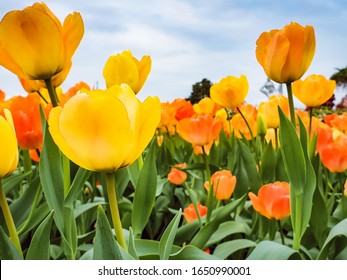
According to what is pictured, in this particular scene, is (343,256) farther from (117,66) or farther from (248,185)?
(117,66)

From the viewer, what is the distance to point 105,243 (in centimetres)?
50

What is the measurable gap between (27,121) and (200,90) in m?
8.57

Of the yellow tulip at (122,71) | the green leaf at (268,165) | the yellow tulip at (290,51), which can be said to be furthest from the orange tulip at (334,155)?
the yellow tulip at (122,71)

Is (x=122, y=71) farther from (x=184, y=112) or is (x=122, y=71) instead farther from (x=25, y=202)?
(x=184, y=112)

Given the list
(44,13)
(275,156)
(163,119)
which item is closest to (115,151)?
(44,13)

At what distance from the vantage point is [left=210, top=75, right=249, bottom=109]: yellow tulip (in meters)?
1.58

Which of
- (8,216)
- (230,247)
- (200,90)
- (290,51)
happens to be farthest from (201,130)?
(200,90)

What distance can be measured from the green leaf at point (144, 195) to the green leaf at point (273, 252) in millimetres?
175

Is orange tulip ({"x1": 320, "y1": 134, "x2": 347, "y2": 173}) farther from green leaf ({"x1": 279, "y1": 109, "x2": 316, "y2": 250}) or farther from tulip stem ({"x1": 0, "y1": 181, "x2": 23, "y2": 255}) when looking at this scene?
tulip stem ({"x1": 0, "y1": 181, "x2": 23, "y2": 255})

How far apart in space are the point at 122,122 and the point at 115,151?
0.11ft

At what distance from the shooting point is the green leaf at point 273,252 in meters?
0.74

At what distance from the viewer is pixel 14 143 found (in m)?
0.58

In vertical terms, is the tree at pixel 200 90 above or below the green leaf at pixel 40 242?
below

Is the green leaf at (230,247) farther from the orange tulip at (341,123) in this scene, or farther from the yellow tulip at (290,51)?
the orange tulip at (341,123)
